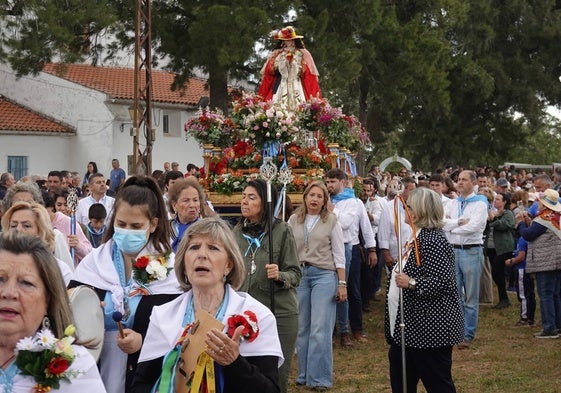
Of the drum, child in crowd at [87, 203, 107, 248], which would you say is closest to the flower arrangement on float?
child in crowd at [87, 203, 107, 248]

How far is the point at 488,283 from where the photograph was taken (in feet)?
53.5

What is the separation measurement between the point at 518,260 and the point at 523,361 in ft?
9.14

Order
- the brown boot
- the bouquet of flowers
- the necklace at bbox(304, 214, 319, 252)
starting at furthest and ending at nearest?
the bouquet of flowers < the brown boot < the necklace at bbox(304, 214, 319, 252)

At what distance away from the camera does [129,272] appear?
18.7 ft

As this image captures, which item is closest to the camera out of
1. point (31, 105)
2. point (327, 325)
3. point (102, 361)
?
point (102, 361)

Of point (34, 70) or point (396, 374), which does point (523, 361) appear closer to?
point (396, 374)

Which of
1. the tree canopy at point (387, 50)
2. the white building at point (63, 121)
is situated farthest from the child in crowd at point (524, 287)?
the white building at point (63, 121)

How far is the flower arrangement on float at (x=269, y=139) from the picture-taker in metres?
14.4

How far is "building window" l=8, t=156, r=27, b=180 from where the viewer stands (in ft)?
135

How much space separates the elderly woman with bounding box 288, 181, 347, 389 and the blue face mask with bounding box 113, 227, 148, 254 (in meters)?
4.56

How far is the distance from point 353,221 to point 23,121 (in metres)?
32.4

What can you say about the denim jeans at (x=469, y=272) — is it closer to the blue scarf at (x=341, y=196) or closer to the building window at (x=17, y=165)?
the blue scarf at (x=341, y=196)

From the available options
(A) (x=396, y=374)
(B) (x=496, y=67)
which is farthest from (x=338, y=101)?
(A) (x=396, y=374)

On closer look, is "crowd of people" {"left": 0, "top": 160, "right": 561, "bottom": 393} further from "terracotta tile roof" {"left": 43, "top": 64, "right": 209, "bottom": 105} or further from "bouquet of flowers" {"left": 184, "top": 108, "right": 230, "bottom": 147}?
"terracotta tile roof" {"left": 43, "top": 64, "right": 209, "bottom": 105}
